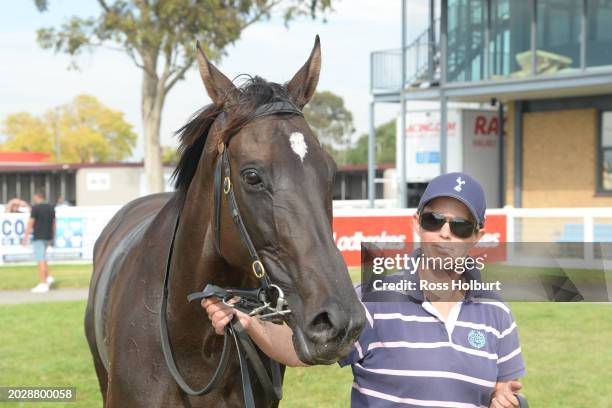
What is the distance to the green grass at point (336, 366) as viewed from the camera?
20.9 ft

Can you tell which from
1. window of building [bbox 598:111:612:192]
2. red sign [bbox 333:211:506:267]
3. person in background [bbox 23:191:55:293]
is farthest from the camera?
window of building [bbox 598:111:612:192]

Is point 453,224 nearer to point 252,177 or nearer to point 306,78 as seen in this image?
point 252,177

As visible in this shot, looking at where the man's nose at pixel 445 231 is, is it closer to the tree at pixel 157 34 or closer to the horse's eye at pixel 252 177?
the horse's eye at pixel 252 177

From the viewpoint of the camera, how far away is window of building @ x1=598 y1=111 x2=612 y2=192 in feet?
65.2

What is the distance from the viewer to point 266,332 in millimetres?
2752

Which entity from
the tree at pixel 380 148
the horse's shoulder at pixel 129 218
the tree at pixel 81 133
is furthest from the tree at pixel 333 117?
the horse's shoulder at pixel 129 218

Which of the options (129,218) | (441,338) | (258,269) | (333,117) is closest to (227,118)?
(258,269)

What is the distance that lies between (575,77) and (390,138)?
277 feet

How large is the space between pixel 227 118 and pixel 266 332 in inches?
31.7

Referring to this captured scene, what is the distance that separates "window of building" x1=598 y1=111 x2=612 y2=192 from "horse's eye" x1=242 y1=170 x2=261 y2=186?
62.4 feet

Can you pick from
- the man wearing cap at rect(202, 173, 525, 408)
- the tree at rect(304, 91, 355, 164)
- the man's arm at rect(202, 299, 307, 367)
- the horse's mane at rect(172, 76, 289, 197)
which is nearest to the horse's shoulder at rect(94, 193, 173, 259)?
the horse's mane at rect(172, 76, 289, 197)

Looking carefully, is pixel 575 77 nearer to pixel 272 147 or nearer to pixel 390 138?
pixel 272 147

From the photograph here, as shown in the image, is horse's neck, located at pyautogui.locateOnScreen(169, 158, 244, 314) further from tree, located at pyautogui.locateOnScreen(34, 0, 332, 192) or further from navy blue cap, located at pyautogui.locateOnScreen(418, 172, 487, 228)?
tree, located at pyautogui.locateOnScreen(34, 0, 332, 192)

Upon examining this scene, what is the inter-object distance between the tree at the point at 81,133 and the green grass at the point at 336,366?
86383 millimetres
